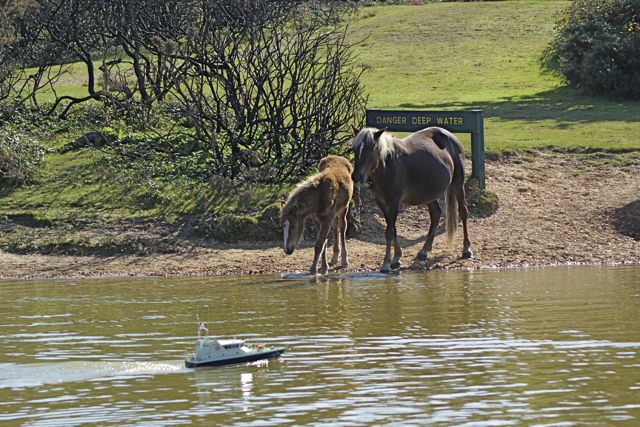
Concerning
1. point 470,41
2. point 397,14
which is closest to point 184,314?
point 470,41

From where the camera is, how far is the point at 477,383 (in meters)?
11.3

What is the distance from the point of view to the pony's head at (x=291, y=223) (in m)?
19.6

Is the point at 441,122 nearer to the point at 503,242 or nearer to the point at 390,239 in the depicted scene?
the point at 503,242

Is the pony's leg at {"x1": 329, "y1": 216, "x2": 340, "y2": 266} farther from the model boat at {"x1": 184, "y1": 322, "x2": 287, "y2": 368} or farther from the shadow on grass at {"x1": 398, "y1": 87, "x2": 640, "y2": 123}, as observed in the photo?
the shadow on grass at {"x1": 398, "y1": 87, "x2": 640, "y2": 123}

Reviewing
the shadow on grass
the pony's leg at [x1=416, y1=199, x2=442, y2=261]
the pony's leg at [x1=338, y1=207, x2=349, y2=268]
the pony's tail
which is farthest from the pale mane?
the shadow on grass

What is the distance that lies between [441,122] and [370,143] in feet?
13.2

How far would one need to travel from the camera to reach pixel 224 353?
12.5 metres

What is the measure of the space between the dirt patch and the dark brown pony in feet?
1.61

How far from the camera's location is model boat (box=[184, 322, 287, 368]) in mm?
12352

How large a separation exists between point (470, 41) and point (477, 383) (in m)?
37.5

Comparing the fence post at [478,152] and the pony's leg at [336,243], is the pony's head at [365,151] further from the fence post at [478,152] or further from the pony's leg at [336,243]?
the fence post at [478,152]

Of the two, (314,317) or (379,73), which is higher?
(379,73)

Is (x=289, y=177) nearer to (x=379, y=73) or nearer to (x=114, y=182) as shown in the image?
(x=114, y=182)

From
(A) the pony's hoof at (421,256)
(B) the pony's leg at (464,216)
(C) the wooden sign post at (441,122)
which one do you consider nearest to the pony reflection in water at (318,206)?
(A) the pony's hoof at (421,256)
